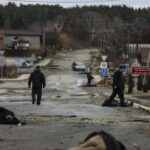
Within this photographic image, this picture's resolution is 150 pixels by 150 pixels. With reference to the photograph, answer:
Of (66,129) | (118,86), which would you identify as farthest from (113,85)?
(66,129)

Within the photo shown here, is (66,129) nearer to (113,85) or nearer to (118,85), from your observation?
(118,85)

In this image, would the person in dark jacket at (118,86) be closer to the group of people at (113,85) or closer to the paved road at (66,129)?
the group of people at (113,85)

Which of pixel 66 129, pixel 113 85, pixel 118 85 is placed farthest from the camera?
pixel 113 85

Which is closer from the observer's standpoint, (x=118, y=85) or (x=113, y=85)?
(x=118, y=85)

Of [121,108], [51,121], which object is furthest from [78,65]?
[51,121]

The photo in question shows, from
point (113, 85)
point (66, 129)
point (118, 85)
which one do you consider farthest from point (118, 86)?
point (66, 129)

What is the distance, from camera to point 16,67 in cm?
9950

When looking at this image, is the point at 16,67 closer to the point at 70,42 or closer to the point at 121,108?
the point at 121,108

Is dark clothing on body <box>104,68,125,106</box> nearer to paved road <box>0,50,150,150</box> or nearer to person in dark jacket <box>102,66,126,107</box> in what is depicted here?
person in dark jacket <box>102,66,126,107</box>

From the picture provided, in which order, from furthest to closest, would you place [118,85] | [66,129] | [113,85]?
1. [113,85]
2. [118,85]
3. [66,129]

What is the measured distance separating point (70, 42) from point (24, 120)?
180 metres

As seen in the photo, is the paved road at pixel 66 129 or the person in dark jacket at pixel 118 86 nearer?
the paved road at pixel 66 129

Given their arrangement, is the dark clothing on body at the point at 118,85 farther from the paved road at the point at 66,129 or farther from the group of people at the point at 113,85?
the paved road at the point at 66,129

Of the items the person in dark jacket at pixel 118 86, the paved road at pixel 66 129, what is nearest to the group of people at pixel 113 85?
the person in dark jacket at pixel 118 86
